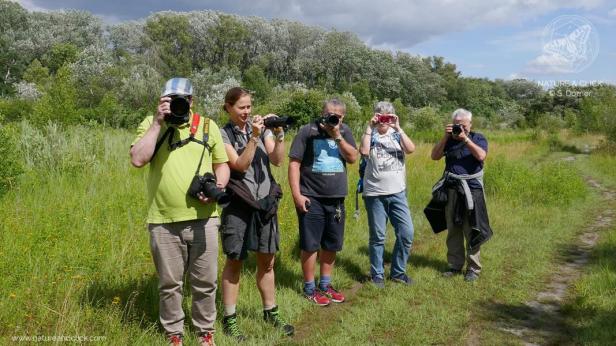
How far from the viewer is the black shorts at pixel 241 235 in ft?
10.4

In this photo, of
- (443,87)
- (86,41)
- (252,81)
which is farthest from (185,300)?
(443,87)

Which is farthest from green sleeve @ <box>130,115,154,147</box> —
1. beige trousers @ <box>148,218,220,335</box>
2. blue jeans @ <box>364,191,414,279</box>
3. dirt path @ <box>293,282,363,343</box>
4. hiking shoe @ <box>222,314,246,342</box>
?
blue jeans @ <box>364,191,414,279</box>

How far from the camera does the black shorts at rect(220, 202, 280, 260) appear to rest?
3184 millimetres

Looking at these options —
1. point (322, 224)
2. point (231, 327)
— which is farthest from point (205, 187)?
point (322, 224)

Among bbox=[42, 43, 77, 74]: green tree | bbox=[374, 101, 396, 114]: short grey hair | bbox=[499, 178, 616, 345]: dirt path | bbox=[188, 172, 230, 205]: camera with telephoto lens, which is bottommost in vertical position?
bbox=[499, 178, 616, 345]: dirt path

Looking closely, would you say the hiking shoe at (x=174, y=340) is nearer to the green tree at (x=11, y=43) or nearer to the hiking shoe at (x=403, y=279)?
the hiking shoe at (x=403, y=279)

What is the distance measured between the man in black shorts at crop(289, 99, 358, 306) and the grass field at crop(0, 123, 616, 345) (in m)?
0.64

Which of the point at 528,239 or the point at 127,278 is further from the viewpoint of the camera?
the point at 528,239

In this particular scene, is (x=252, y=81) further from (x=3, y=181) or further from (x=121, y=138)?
(x=3, y=181)

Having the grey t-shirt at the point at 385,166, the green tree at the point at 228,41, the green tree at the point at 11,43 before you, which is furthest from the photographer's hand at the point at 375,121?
the green tree at the point at 228,41

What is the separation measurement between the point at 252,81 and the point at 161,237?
44.2 metres

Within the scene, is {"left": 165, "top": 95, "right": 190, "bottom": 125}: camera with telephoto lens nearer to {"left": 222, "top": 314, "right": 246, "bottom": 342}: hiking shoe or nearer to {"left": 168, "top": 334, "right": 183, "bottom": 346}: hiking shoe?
{"left": 168, "top": 334, "right": 183, "bottom": 346}: hiking shoe

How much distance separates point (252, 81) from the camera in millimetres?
45594

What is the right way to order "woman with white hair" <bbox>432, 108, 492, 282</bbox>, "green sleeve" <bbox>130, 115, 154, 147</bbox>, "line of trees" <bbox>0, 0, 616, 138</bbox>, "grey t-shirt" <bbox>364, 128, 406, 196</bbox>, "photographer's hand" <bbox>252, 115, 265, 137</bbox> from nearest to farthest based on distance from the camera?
"green sleeve" <bbox>130, 115, 154, 147</bbox> → "photographer's hand" <bbox>252, 115, 265, 137</bbox> → "grey t-shirt" <bbox>364, 128, 406, 196</bbox> → "woman with white hair" <bbox>432, 108, 492, 282</bbox> → "line of trees" <bbox>0, 0, 616, 138</bbox>
